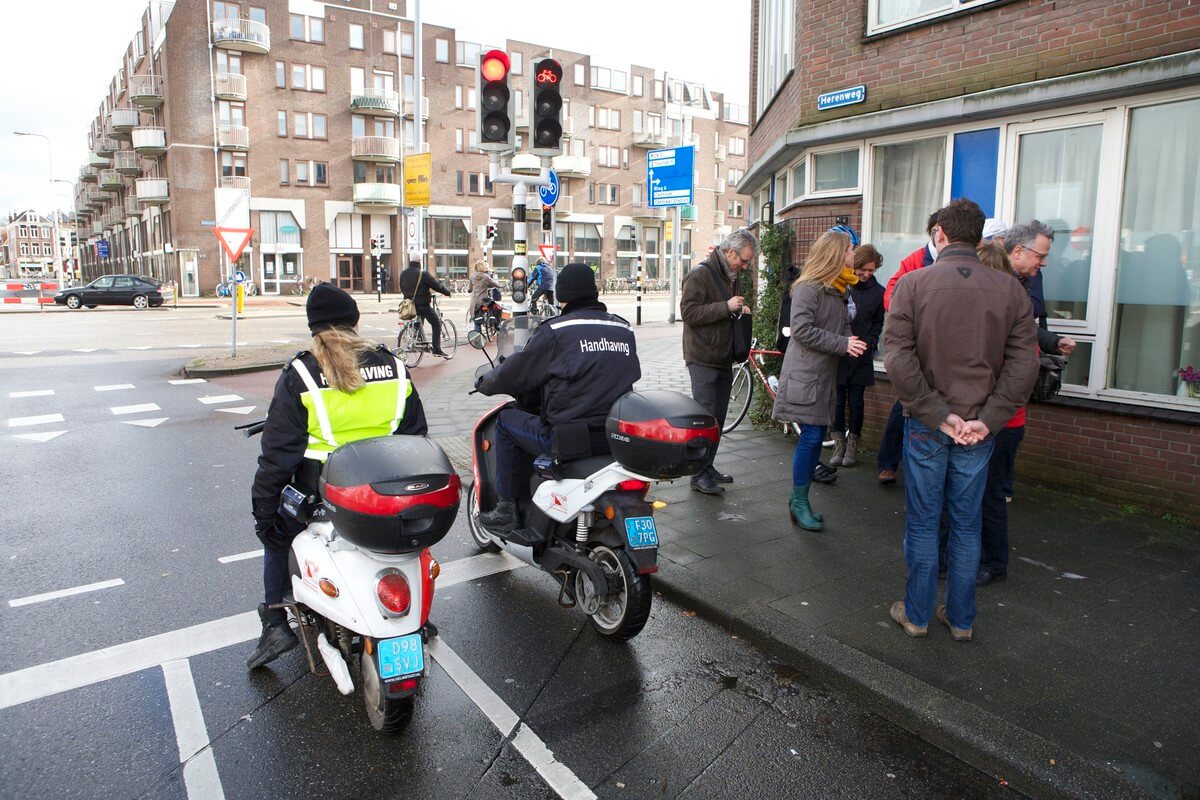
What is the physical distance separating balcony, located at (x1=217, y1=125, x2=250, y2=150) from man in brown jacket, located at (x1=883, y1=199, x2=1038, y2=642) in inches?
1948

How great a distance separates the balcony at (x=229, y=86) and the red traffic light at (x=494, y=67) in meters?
45.0

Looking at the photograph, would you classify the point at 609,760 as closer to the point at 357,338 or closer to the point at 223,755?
the point at 223,755

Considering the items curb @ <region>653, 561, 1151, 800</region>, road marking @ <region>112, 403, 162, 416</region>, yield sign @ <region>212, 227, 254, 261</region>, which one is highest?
yield sign @ <region>212, 227, 254, 261</region>

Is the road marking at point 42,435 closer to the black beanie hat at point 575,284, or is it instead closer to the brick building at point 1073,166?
the black beanie hat at point 575,284

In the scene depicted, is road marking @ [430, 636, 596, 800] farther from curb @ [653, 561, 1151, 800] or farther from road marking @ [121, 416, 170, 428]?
road marking @ [121, 416, 170, 428]

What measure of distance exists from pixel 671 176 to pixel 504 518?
46.8 feet

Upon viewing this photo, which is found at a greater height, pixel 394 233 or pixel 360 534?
pixel 394 233

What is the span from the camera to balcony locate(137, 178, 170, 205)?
47.8 meters

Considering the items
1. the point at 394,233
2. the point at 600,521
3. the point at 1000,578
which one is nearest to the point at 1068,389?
the point at 1000,578

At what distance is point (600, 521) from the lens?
4.02 meters

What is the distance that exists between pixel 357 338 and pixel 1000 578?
12.1 feet

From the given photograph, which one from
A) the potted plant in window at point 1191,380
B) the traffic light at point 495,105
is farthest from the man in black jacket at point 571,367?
the potted plant in window at point 1191,380

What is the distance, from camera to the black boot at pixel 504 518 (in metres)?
A: 4.46

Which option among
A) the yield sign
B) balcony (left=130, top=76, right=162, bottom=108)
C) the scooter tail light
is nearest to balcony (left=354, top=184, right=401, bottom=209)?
balcony (left=130, top=76, right=162, bottom=108)
